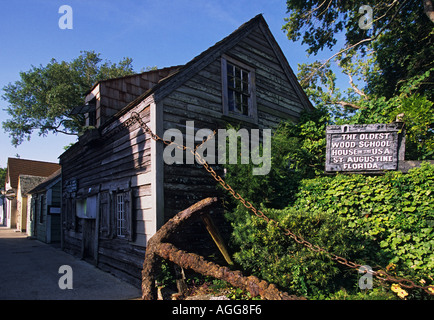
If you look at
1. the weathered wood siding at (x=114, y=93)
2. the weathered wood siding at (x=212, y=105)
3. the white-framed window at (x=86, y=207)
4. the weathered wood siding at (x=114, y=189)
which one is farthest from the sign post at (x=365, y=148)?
the weathered wood siding at (x=114, y=93)

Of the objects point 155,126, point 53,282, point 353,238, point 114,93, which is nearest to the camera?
point 353,238

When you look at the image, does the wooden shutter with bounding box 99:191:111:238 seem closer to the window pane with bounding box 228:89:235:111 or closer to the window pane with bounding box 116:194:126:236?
the window pane with bounding box 116:194:126:236

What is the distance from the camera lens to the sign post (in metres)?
6.38

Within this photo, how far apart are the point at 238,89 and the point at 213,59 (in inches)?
49.3

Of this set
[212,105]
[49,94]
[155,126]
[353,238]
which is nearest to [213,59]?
[212,105]

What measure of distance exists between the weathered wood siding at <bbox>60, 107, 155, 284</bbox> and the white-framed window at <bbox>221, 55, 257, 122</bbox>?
277 cm

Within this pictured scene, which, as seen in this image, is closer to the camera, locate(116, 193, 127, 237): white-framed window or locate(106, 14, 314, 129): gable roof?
locate(106, 14, 314, 129): gable roof

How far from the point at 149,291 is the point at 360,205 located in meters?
4.33

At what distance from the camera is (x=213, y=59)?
27.6ft

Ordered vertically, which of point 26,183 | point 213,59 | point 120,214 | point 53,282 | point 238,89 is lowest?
point 53,282

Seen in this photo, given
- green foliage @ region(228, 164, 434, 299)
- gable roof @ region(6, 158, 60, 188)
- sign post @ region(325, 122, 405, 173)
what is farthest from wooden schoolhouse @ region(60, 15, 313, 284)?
gable roof @ region(6, 158, 60, 188)

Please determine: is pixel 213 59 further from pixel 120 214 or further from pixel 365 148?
pixel 120 214
